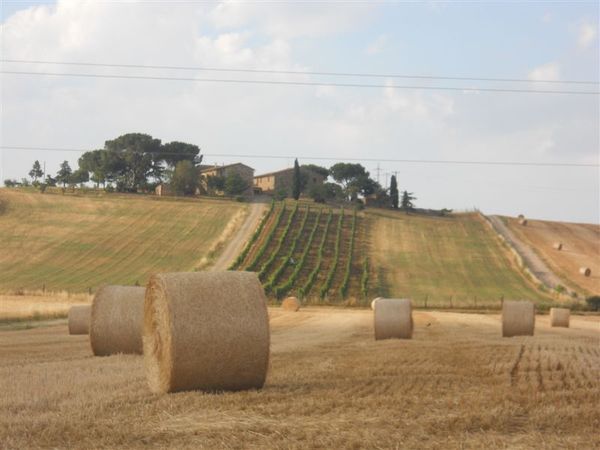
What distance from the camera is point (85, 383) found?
12.3 metres

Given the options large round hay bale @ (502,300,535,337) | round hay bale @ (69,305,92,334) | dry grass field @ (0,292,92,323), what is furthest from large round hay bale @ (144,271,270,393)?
dry grass field @ (0,292,92,323)

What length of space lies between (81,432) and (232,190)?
97470 millimetres

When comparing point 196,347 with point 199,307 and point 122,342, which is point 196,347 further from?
point 122,342

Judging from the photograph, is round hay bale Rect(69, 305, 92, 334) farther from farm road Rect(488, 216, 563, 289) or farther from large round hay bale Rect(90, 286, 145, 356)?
farm road Rect(488, 216, 563, 289)

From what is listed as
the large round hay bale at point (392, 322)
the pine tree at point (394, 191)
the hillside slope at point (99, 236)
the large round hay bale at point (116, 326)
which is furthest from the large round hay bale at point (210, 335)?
the pine tree at point (394, 191)

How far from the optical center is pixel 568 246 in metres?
77.4

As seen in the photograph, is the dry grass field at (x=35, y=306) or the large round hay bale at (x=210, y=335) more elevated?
the large round hay bale at (x=210, y=335)

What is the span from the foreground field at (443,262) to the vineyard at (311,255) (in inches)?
72.4

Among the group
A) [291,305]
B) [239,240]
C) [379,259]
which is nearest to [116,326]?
[291,305]

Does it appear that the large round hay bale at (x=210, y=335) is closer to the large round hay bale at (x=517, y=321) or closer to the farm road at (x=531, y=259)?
the large round hay bale at (x=517, y=321)

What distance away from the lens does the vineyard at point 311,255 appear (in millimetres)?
58250

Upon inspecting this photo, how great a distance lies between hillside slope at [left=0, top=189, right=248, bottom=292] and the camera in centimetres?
5862

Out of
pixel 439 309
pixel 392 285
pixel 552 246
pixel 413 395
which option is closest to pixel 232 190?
pixel 552 246

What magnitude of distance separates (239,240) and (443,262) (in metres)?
16.8
